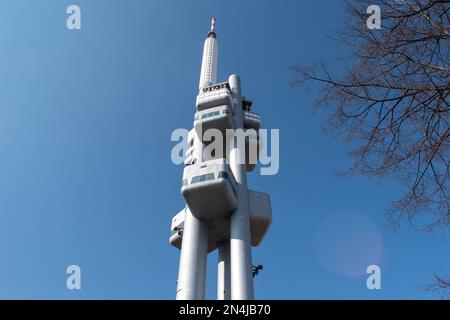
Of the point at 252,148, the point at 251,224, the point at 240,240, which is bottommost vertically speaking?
the point at 240,240

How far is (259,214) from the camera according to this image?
3128 centimetres

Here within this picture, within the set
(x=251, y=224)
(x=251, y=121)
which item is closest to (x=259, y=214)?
(x=251, y=224)

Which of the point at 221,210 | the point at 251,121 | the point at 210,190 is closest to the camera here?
the point at 210,190

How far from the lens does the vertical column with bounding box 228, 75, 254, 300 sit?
2548 centimetres

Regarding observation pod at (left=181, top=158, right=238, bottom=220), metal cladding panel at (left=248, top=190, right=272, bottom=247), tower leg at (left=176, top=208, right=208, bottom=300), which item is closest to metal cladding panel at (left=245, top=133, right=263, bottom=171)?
metal cladding panel at (left=248, top=190, right=272, bottom=247)

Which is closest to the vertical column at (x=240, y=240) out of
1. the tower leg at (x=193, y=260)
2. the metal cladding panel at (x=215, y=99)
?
the tower leg at (x=193, y=260)

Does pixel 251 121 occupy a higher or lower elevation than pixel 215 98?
lower

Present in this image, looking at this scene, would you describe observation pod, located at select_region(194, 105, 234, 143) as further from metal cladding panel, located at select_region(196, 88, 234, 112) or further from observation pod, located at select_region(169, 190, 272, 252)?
observation pod, located at select_region(169, 190, 272, 252)

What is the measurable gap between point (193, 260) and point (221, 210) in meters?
4.63

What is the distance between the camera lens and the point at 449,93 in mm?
6621

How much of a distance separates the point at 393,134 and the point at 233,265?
69.7 feet

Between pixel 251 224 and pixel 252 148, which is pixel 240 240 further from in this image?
pixel 252 148

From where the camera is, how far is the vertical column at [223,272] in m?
29.7

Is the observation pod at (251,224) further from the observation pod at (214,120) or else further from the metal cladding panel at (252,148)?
the observation pod at (214,120)
